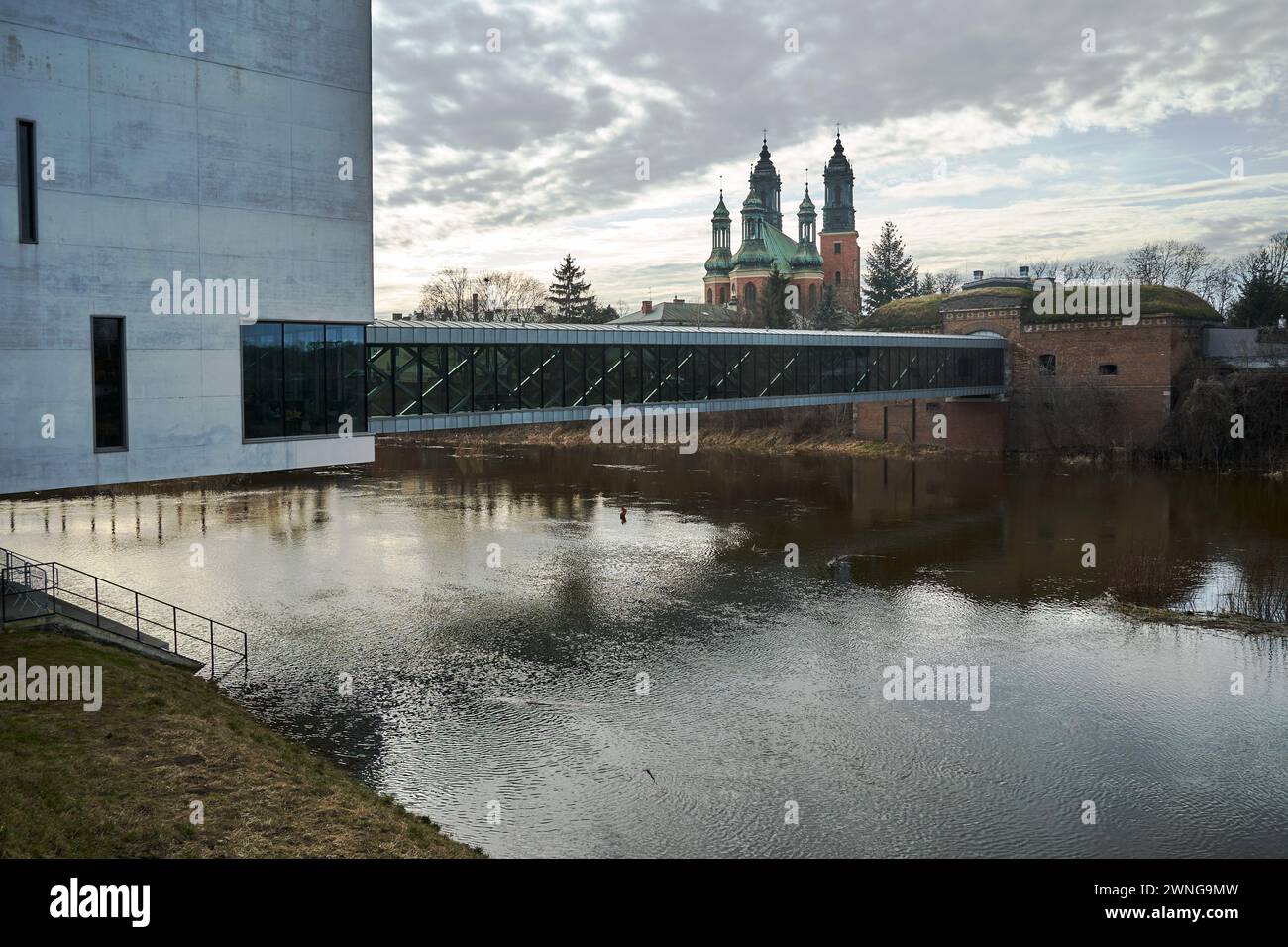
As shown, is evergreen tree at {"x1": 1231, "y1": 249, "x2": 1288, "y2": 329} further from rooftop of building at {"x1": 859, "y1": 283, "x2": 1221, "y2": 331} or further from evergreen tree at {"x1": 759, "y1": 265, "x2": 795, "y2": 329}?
evergreen tree at {"x1": 759, "y1": 265, "x2": 795, "y2": 329}

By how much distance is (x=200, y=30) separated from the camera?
61.6 feet

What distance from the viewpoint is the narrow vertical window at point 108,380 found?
60.3ft

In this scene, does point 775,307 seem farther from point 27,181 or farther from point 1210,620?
point 27,181

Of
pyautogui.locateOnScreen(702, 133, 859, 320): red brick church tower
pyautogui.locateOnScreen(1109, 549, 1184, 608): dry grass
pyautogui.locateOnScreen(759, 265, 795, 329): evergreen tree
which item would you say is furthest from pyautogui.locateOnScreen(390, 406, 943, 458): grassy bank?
pyautogui.locateOnScreen(702, 133, 859, 320): red brick church tower

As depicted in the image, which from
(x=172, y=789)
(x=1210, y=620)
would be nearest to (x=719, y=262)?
(x=1210, y=620)

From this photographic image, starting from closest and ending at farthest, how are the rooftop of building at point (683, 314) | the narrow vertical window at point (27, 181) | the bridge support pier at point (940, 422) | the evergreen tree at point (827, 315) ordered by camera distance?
the narrow vertical window at point (27, 181)
the bridge support pier at point (940, 422)
the evergreen tree at point (827, 315)
the rooftop of building at point (683, 314)

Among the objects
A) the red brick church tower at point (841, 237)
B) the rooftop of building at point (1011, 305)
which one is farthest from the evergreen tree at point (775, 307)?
the red brick church tower at point (841, 237)

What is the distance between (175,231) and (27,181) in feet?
7.84

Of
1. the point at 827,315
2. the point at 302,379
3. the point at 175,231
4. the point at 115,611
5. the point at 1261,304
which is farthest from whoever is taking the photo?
the point at 827,315

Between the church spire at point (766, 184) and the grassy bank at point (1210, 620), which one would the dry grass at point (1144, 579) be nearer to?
the grassy bank at point (1210, 620)

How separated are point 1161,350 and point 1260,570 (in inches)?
1241

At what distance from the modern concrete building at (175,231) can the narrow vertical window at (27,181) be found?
30mm

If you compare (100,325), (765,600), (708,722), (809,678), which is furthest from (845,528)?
(100,325)

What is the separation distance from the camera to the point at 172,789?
14.7 m
